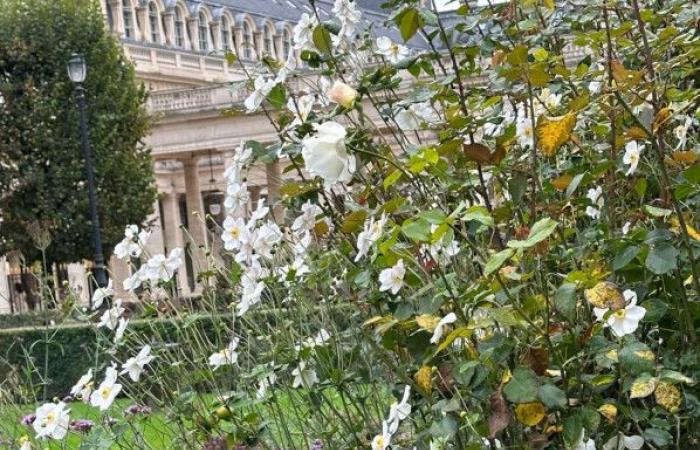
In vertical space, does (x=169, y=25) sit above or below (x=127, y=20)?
below

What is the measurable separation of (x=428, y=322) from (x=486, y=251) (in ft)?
1.38

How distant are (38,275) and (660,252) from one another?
10.4ft

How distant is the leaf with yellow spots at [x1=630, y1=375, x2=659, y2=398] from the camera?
2615mm

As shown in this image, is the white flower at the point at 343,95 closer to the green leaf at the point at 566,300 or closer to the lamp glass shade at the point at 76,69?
A: the green leaf at the point at 566,300

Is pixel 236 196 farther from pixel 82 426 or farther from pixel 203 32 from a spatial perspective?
pixel 203 32

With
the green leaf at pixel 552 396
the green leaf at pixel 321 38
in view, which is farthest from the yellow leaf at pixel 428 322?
the green leaf at pixel 321 38

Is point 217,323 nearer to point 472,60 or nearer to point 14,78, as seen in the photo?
point 472,60

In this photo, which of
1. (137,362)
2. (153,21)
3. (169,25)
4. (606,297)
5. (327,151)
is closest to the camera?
(327,151)

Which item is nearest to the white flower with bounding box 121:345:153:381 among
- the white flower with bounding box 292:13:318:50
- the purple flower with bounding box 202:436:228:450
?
the purple flower with bounding box 202:436:228:450

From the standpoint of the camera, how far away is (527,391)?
104 inches

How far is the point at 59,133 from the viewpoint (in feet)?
92.2

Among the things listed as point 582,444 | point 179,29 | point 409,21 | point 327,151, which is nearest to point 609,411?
point 582,444

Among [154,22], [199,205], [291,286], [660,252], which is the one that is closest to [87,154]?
[291,286]

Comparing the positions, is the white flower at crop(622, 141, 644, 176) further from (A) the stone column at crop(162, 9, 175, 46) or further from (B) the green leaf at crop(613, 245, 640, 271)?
(A) the stone column at crop(162, 9, 175, 46)
